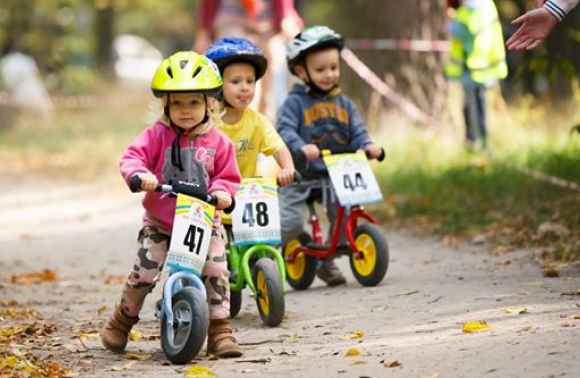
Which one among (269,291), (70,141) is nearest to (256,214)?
(269,291)

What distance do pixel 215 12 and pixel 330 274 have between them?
513cm

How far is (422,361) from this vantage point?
16.9 feet

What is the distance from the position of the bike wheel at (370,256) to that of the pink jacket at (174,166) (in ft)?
6.05

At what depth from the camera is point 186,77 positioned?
19.1 ft

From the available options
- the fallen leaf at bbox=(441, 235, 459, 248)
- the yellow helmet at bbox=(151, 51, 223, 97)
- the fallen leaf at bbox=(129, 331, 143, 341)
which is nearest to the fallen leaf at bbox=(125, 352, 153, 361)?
the fallen leaf at bbox=(129, 331, 143, 341)

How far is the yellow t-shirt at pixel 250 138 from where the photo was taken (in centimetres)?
716

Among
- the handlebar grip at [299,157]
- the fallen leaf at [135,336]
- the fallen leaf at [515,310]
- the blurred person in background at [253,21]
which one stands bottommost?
the fallen leaf at [135,336]

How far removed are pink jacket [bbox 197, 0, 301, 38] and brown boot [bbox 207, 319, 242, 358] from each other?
6920 mm

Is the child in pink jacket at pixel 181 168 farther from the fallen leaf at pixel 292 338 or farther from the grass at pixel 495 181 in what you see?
the grass at pixel 495 181

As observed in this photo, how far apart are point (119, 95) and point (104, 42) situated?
4.66 meters

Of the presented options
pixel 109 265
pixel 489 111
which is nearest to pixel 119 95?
pixel 489 111

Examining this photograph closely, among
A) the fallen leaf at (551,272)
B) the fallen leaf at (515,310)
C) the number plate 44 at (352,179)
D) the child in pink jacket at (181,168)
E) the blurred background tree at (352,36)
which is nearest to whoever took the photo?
the child in pink jacket at (181,168)

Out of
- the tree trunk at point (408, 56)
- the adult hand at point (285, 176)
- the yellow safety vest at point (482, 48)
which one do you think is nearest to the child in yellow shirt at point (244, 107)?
the adult hand at point (285, 176)

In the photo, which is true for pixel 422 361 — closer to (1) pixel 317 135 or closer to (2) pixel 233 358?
(2) pixel 233 358
